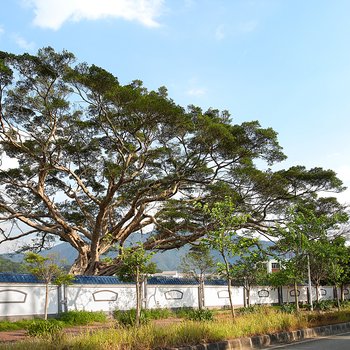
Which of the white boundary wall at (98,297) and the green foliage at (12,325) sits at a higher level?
the white boundary wall at (98,297)

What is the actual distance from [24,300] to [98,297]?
3617 millimetres

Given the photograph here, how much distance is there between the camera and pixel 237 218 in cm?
1334

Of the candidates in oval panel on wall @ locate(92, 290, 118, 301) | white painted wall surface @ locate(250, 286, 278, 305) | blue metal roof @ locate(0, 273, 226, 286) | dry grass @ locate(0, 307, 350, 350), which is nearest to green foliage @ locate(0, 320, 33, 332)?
blue metal roof @ locate(0, 273, 226, 286)

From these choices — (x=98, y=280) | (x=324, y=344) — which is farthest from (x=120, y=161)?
(x=324, y=344)

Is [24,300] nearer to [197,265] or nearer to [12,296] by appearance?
[12,296]

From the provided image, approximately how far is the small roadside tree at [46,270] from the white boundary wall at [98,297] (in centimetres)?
69

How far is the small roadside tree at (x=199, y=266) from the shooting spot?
26.6 m

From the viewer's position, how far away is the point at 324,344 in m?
11.2

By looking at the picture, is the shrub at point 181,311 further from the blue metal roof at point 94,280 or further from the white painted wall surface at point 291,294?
the white painted wall surface at point 291,294

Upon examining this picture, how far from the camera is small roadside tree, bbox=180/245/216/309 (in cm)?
2659

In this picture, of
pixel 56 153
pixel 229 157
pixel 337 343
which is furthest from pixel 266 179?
pixel 337 343

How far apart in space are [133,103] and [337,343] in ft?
41.2

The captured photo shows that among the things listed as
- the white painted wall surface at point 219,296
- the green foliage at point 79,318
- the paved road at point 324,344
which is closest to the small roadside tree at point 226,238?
the paved road at point 324,344

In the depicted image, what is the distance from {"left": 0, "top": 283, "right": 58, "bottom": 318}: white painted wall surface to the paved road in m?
10.5
